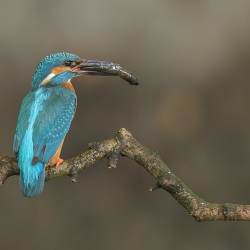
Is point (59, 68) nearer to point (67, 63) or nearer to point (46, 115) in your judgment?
point (67, 63)

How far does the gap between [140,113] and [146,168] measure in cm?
239

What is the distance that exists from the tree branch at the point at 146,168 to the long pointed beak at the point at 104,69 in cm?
38

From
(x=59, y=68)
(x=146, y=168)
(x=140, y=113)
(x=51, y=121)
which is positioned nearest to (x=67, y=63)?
(x=59, y=68)

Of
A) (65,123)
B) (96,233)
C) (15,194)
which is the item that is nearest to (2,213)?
(15,194)

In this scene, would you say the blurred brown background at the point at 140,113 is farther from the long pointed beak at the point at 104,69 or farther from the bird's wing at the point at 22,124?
the bird's wing at the point at 22,124

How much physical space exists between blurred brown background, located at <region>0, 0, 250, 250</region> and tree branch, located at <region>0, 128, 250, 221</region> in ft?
6.76

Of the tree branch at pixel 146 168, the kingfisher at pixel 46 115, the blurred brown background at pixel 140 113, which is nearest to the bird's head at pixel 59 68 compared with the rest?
the kingfisher at pixel 46 115

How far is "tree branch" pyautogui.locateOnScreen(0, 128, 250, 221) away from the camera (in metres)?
2.16

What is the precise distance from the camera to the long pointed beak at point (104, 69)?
2.70 m

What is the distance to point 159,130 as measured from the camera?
185 inches

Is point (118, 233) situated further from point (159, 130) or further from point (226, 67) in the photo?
point (226, 67)

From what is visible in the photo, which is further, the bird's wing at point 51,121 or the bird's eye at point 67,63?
the bird's eye at point 67,63

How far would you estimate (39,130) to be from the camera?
2656 mm

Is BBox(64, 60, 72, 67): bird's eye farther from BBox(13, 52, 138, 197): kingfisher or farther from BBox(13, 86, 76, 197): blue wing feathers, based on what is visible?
BBox(13, 86, 76, 197): blue wing feathers
